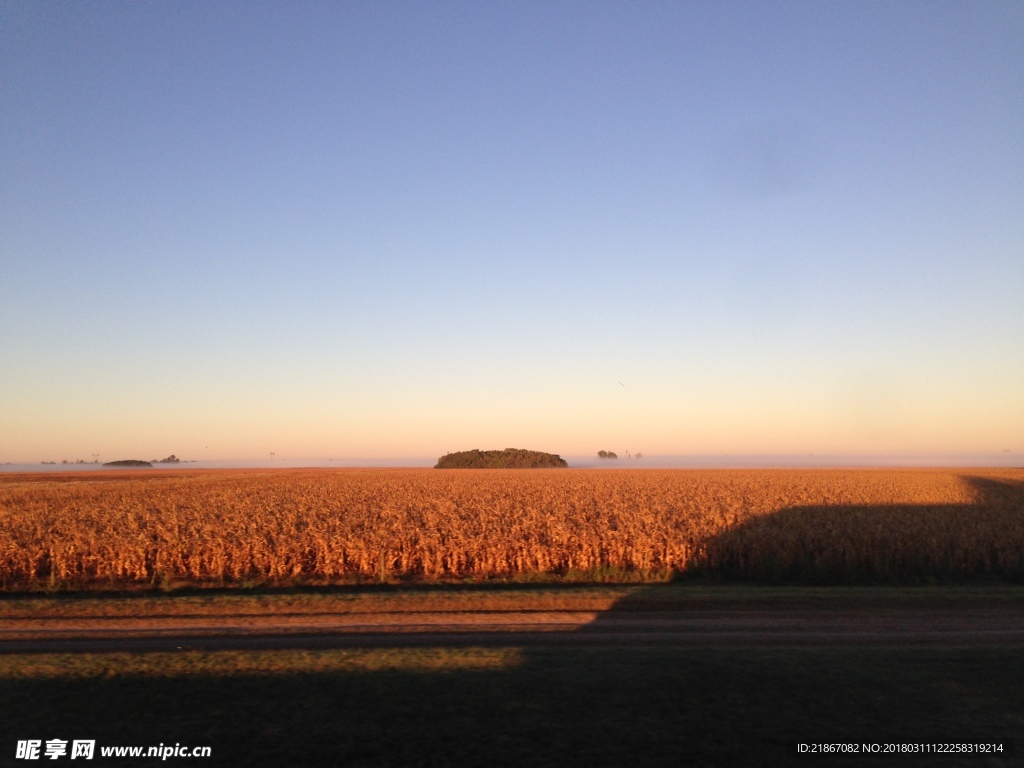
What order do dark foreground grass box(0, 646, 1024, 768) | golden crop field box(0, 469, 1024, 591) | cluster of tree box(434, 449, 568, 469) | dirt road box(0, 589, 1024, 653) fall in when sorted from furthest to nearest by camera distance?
cluster of tree box(434, 449, 568, 469) → golden crop field box(0, 469, 1024, 591) → dirt road box(0, 589, 1024, 653) → dark foreground grass box(0, 646, 1024, 768)

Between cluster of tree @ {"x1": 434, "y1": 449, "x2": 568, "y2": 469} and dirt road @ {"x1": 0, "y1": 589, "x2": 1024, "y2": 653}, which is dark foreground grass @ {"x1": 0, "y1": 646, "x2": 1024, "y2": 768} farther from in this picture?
cluster of tree @ {"x1": 434, "y1": 449, "x2": 568, "y2": 469}

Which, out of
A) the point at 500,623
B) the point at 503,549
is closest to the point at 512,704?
the point at 500,623

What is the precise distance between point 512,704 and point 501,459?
456ft

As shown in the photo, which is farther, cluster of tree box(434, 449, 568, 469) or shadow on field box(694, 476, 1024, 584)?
cluster of tree box(434, 449, 568, 469)

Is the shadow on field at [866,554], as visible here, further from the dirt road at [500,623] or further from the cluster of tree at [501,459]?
the cluster of tree at [501,459]

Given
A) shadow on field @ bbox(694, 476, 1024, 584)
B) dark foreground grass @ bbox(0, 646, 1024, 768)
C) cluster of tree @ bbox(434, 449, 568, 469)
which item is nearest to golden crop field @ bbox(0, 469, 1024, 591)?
shadow on field @ bbox(694, 476, 1024, 584)

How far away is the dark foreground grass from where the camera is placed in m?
7.04

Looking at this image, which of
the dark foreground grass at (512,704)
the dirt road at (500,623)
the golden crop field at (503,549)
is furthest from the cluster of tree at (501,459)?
the dark foreground grass at (512,704)

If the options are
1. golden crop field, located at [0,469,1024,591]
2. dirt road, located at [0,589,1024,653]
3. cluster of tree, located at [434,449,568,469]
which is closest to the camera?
dirt road, located at [0,589,1024,653]

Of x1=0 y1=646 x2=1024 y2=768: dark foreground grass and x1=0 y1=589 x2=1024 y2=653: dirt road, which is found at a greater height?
x1=0 y1=646 x2=1024 y2=768: dark foreground grass

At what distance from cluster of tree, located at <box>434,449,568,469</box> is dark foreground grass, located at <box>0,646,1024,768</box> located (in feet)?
437

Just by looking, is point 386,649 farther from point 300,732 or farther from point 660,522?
point 660,522

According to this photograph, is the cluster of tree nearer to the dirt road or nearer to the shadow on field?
the shadow on field

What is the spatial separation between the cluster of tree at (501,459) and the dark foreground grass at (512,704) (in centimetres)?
13311
